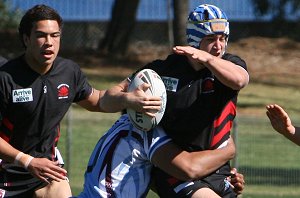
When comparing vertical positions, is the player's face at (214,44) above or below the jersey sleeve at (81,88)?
above

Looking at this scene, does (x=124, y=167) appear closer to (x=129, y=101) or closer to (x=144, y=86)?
(x=129, y=101)

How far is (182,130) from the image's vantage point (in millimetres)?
7250

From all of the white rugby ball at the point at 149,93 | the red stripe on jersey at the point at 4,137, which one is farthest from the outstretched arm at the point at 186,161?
the red stripe on jersey at the point at 4,137

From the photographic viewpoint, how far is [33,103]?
7988mm

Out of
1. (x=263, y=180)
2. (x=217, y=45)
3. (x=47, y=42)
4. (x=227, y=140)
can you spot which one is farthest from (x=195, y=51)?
(x=263, y=180)

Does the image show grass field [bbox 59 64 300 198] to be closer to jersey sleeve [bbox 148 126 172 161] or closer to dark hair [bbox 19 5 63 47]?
dark hair [bbox 19 5 63 47]

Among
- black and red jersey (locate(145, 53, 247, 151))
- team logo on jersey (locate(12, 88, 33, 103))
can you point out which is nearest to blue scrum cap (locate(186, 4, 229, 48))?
black and red jersey (locate(145, 53, 247, 151))

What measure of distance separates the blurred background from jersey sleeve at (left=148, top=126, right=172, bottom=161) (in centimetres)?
851

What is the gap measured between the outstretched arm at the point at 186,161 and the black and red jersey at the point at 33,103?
1.22 meters

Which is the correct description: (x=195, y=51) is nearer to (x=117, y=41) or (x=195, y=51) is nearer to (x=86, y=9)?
(x=117, y=41)

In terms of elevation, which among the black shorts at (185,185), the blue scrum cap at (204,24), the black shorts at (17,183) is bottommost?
the black shorts at (17,183)

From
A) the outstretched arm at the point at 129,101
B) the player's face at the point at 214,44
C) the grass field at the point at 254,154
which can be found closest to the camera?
the outstretched arm at the point at 129,101

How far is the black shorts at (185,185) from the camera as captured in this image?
Result: 730cm

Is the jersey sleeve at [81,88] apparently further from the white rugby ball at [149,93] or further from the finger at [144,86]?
the finger at [144,86]
